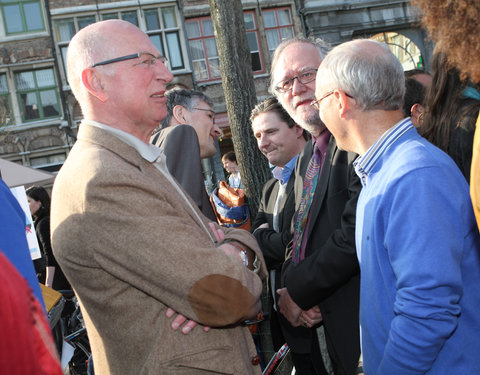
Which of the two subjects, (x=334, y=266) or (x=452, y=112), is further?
(x=334, y=266)

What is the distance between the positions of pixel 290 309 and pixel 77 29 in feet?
56.4

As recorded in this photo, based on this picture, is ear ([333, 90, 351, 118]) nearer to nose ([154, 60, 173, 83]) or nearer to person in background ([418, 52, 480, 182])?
person in background ([418, 52, 480, 182])

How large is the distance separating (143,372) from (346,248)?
995mm

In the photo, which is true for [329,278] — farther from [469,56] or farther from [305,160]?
[469,56]

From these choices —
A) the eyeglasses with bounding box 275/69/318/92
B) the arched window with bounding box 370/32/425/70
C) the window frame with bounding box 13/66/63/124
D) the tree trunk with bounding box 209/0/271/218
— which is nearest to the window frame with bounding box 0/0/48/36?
the window frame with bounding box 13/66/63/124

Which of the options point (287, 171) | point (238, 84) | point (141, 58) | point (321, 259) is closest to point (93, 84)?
point (141, 58)

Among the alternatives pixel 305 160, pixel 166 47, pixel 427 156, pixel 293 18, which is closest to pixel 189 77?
pixel 166 47

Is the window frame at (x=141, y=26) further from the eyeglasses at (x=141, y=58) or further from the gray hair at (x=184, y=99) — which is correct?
the eyeglasses at (x=141, y=58)

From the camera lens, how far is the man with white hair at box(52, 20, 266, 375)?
1.45 metres

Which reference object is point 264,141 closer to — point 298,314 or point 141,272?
point 298,314

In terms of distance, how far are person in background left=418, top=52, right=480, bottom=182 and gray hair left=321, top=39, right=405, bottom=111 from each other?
0.27 m

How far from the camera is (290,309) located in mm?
2373

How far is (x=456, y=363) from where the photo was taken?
1.52 m

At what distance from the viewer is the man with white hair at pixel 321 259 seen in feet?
6.99
